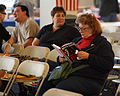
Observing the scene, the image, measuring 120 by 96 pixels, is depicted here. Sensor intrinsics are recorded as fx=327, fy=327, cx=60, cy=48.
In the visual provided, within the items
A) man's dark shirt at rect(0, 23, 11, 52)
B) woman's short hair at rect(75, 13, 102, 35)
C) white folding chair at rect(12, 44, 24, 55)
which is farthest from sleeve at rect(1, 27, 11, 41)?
woman's short hair at rect(75, 13, 102, 35)

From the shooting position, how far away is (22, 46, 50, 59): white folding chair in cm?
461

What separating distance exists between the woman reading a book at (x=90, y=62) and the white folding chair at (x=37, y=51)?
3.87 feet

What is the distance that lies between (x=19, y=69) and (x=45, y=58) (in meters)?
1.03

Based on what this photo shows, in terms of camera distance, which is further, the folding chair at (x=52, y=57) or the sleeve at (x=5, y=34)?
the sleeve at (x=5, y=34)

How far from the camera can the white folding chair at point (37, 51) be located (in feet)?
15.1

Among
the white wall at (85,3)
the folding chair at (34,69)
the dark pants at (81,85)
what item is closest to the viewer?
the dark pants at (81,85)

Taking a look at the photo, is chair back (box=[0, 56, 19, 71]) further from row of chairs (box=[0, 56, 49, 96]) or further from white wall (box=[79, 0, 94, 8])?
white wall (box=[79, 0, 94, 8])

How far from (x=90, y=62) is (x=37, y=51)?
168 cm

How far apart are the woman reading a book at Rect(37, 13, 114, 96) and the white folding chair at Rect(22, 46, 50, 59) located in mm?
1180

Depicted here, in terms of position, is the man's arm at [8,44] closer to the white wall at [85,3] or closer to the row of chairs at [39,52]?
the row of chairs at [39,52]

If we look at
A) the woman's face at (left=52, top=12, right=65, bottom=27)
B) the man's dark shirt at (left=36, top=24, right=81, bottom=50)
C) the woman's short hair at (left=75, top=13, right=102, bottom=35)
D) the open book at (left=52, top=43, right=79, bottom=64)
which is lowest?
the man's dark shirt at (left=36, top=24, right=81, bottom=50)

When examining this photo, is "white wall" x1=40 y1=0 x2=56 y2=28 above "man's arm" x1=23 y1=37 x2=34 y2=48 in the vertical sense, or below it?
above

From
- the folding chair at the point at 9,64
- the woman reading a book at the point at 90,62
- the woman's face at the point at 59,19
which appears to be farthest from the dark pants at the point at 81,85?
the woman's face at the point at 59,19

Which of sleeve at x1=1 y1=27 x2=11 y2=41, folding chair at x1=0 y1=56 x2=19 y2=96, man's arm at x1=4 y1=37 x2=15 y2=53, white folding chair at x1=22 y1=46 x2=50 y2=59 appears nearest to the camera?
folding chair at x1=0 y1=56 x2=19 y2=96
